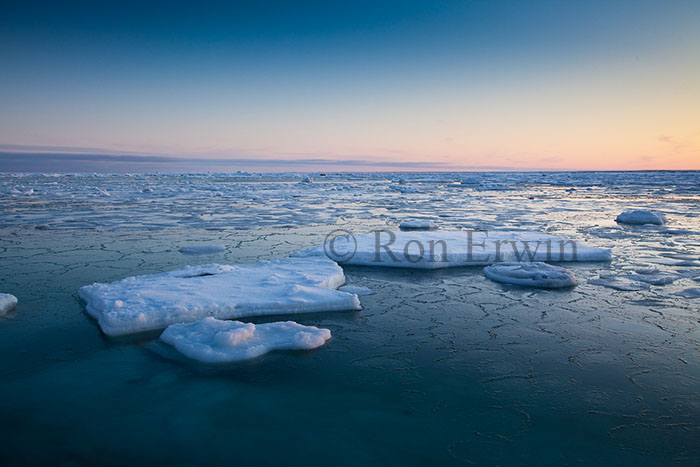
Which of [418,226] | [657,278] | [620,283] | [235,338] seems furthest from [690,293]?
[418,226]

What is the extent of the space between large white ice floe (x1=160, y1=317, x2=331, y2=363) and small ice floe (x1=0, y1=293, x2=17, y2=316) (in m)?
1.76

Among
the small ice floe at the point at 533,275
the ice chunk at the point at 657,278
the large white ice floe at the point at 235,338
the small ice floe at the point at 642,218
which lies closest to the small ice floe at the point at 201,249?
the large white ice floe at the point at 235,338

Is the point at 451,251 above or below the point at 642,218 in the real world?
below

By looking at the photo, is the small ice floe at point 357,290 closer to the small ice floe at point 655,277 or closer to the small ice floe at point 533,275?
the small ice floe at point 533,275

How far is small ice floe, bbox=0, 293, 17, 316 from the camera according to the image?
13.0ft

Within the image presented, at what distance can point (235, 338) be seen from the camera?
327 cm

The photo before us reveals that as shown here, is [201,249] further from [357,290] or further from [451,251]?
[451,251]

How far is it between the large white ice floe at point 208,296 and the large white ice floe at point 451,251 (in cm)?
109

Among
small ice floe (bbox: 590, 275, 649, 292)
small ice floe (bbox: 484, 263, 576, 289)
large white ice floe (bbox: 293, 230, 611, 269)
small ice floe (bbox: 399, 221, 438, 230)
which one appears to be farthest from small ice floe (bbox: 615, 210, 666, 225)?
small ice floe (bbox: 484, 263, 576, 289)

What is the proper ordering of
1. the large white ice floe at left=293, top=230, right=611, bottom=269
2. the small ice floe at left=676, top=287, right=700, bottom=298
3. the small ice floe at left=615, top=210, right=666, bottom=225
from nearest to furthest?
the small ice floe at left=676, top=287, right=700, bottom=298 → the large white ice floe at left=293, top=230, right=611, bottom=269 → the small ice floe at left=615, top=210, right=666, bottom=225

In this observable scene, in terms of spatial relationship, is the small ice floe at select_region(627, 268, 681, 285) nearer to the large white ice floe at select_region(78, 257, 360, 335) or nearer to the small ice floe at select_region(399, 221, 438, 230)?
the large white ice floe at select_region(78, 257, 360, 335)

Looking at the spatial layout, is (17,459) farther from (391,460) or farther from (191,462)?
(391,460)

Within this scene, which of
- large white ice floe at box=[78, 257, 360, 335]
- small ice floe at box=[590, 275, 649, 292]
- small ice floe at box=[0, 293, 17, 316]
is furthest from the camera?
small ice floe at box=[590, 275, 649, 292]

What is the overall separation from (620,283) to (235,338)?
4594 millimetres
